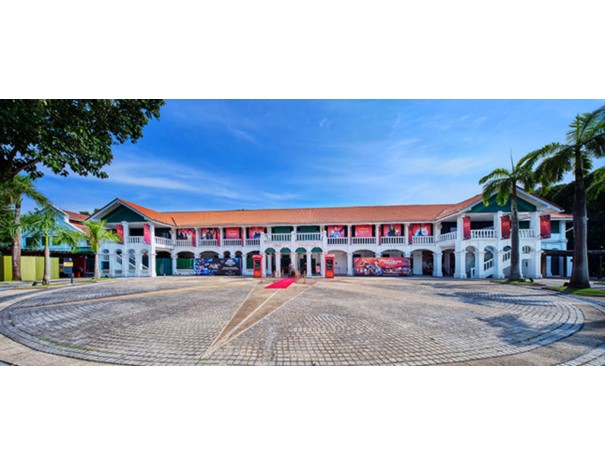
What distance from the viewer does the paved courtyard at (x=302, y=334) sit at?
4.39m

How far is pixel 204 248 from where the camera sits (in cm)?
2578

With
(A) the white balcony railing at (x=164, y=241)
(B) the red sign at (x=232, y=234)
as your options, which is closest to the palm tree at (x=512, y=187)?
(B) the red sign at (x=232, y=234)

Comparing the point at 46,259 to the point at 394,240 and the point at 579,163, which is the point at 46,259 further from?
the point at 579,163

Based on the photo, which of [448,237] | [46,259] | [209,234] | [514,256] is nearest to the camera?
[46,259]

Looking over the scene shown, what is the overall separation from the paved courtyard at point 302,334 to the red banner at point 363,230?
15.7 meters

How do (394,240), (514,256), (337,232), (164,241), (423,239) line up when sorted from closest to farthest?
(514,256), (423,239), (394,240), (337,232), (164,241)

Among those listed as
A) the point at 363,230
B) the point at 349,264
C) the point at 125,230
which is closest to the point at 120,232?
the point at 125,230

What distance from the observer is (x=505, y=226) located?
19.6 metres

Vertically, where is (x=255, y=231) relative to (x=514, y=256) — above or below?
above

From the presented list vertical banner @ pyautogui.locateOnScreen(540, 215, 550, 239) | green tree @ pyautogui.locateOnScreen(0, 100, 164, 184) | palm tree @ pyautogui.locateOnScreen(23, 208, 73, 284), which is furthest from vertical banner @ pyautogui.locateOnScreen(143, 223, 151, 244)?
vertical banner @ pyautogui.locateOnScreen(540, 215, 550, 239)

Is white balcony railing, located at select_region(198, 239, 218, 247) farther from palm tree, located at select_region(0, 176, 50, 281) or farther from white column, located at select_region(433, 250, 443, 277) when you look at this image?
white column, located at select_region(433, 250, 443, 277)

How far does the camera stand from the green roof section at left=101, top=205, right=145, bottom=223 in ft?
80.0

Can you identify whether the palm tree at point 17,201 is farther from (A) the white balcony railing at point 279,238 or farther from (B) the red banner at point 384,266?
(B) the red banner at point 384,266

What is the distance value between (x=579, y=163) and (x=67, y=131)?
22951mm
